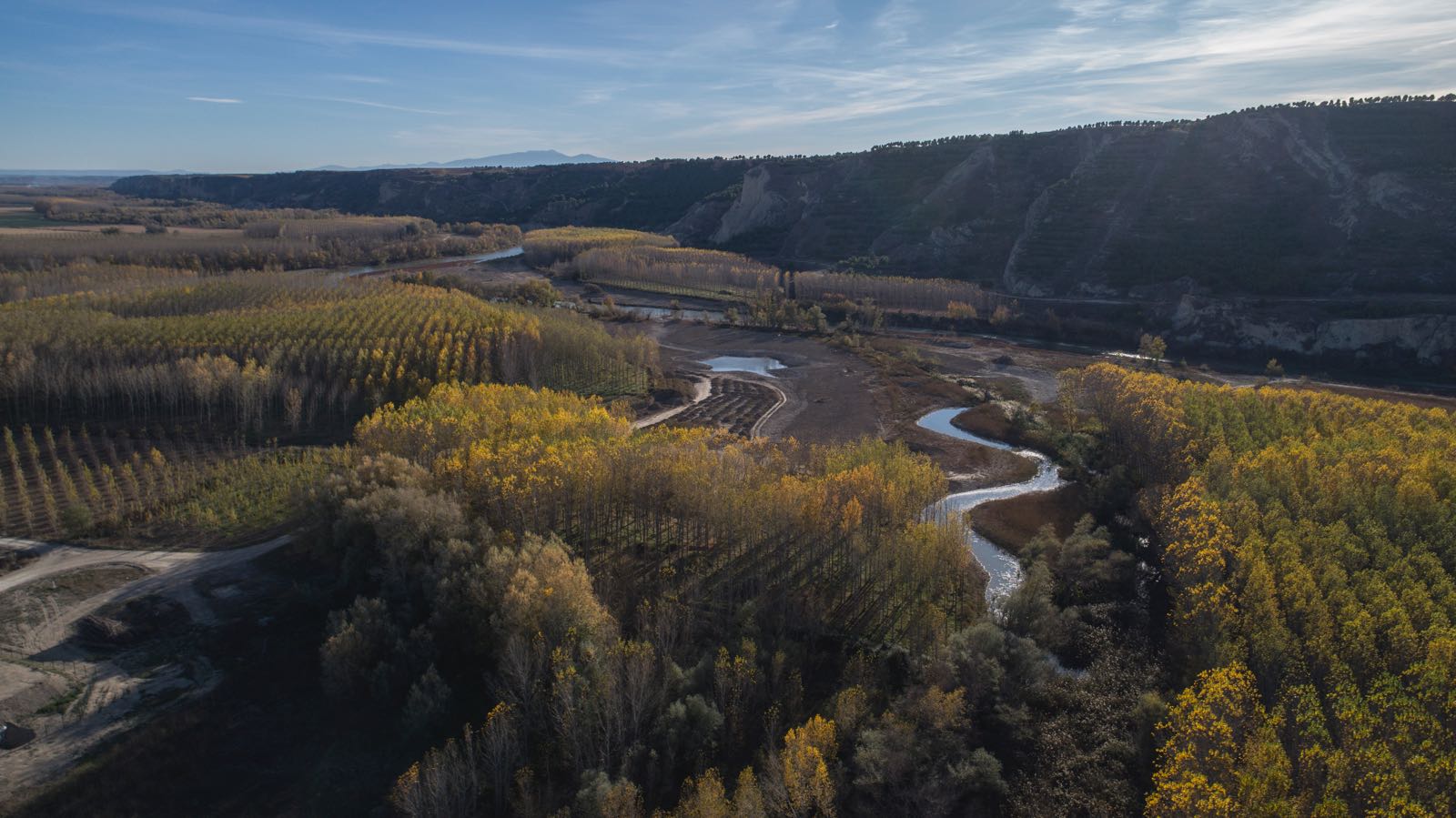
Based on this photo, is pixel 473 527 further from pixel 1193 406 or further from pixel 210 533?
pixel 1193 406

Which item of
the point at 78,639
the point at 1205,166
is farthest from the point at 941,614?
the point at 1205,166

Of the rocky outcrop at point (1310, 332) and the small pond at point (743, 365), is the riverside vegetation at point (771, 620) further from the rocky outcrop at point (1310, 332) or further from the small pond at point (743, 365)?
the rocky outcrop at point (1310, 332)

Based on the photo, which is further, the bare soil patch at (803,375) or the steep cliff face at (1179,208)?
the steep cliff face at (1179,208)

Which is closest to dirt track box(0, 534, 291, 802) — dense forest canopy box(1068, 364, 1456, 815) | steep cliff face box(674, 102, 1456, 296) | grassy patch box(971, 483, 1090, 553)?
dense forest canopy box(1068, 364, 1456, 815)

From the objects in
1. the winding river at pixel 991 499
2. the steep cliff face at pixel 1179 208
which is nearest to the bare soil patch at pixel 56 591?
the winding river at pixel 991 499

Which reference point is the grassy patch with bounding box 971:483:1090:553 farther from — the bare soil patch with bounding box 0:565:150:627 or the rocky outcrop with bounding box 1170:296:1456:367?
the rocky outcrop with bounding box 1170:296:1456:367

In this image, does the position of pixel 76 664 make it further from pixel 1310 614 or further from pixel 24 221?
pixel 24 221
